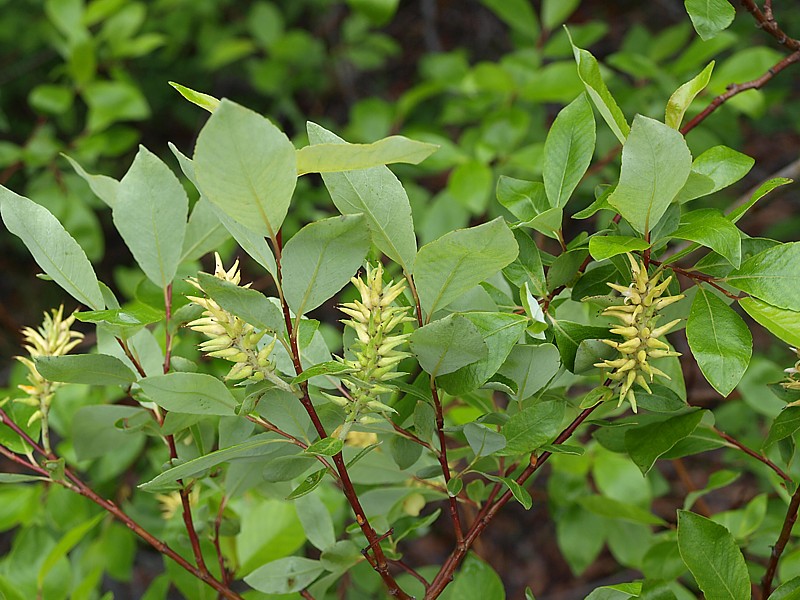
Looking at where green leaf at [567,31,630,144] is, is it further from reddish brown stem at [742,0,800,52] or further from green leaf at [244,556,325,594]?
green leaf at [244,556,325,594]

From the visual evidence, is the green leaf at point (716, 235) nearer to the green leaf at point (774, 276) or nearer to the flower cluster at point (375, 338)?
the green leaf at point (774, 276)

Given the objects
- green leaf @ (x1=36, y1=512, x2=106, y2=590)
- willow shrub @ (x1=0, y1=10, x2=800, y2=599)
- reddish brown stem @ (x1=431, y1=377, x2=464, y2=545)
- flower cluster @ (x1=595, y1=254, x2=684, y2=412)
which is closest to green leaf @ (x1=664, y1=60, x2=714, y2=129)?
willow shrub @ (x1=0, y1=10, x2=800, y2=599)

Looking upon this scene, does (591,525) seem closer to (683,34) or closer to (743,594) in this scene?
(743,594)

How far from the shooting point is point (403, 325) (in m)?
0.47

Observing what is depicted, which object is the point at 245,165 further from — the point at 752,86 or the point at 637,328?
the point at 752,86

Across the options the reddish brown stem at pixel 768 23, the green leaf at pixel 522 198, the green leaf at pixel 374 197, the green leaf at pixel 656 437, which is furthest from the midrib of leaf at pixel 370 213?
the reddish brown stem at pixel 768 23

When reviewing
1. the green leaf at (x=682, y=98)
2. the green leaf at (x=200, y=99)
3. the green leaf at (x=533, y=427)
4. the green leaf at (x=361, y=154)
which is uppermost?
the green leaf at (x=200, y=99)

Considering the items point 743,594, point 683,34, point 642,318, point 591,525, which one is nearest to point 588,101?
point 642,318

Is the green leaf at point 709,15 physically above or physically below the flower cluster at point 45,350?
above

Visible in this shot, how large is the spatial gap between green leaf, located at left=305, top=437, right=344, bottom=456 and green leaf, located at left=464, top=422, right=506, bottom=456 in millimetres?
97

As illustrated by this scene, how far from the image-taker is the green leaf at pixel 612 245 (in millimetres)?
407

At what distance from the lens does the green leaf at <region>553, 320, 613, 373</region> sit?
0.46m

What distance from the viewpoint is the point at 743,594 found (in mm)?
493

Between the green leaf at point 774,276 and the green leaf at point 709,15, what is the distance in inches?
6.6
